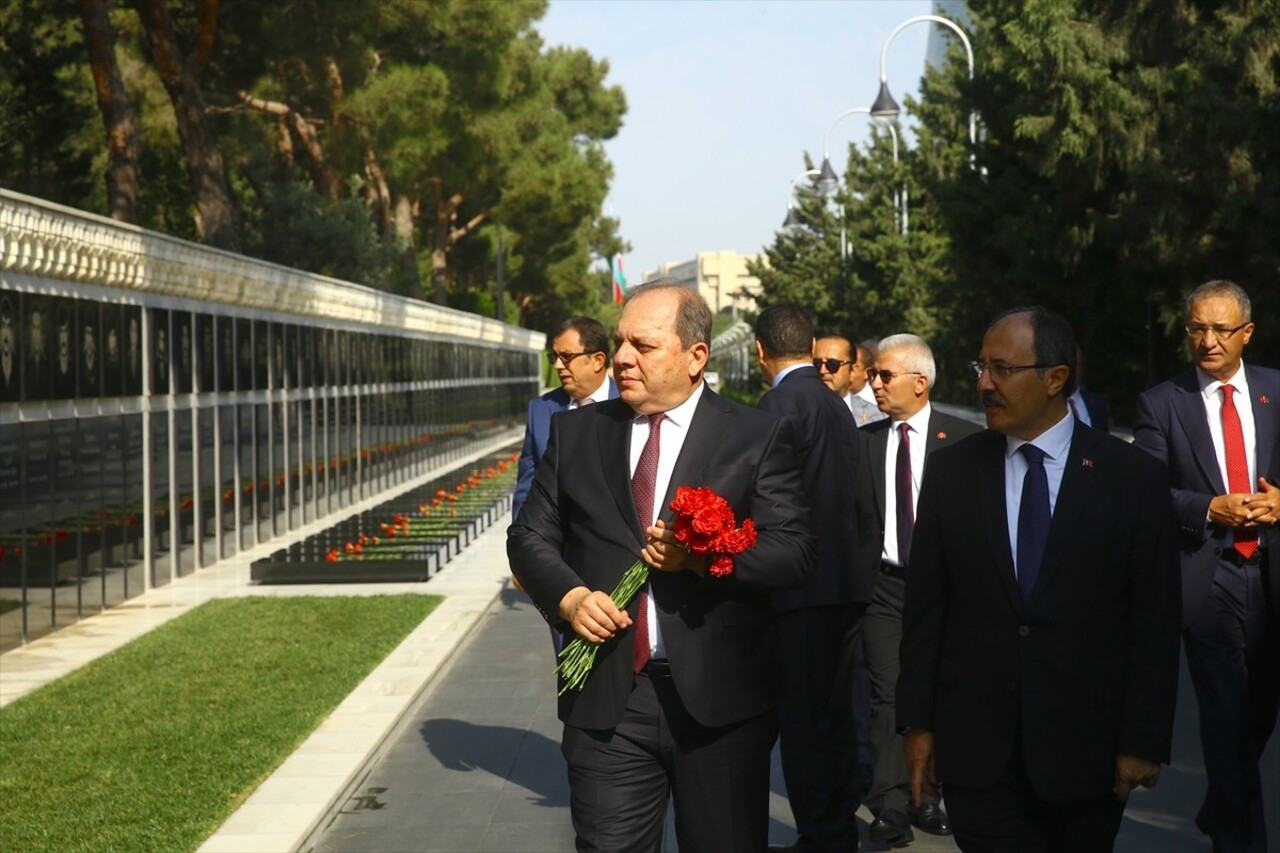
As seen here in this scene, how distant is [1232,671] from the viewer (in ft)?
19.8

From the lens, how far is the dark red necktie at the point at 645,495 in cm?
428

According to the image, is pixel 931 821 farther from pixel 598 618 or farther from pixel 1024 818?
pixel 598 618

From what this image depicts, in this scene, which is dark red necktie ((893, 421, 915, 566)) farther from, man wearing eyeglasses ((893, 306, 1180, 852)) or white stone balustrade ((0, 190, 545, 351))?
white stone balustrade ((0, 190, 545, 351))

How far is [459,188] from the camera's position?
4734cm

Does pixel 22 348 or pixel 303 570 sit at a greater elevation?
pixel 22 348

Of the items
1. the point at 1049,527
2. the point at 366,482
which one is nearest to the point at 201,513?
the point at 366,482

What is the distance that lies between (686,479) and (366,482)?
24503mm

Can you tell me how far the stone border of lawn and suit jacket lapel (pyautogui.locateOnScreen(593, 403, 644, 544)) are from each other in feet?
9.51

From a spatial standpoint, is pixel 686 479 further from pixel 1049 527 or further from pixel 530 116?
pixel 530 116

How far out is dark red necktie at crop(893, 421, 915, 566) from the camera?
687 centimetres

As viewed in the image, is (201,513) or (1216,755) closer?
(1216,755)

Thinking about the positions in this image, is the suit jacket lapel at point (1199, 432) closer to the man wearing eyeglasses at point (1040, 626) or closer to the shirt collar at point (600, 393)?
the man wearing eyeglasses at point (1040, 626)

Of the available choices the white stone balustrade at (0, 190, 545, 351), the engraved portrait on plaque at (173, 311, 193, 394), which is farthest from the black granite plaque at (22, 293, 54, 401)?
the engraved portrait on plaque at (173, 311, 193, 394)

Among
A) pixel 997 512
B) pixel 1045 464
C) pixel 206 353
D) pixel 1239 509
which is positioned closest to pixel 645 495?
pixel 997 512
